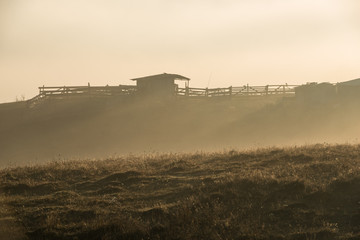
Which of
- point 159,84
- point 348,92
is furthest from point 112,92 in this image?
point 348,92

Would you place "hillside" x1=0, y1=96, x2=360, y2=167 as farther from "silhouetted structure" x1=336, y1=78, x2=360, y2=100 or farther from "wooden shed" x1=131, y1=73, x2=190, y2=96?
"wooden shed" x1=131, y1=73, x2=190, y2=96

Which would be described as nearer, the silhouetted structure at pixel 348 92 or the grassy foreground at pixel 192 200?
the grassy foreground at pixel 192 200

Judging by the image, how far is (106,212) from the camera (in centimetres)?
978

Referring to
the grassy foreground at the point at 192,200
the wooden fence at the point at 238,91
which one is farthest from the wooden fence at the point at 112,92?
the grassy foreground at the point at 192,200

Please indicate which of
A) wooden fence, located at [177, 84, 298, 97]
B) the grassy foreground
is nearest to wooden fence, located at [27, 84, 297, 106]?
wooden fence, located at [177, 84, 298, 97]

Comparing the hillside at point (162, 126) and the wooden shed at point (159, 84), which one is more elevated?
the wooden shed at point (159, 84)

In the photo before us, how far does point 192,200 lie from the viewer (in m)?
10.1

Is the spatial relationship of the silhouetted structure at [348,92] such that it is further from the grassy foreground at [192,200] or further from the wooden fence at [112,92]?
the grassy foreground at [192,200]

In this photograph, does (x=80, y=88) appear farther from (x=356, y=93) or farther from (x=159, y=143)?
(x=356, y=93)

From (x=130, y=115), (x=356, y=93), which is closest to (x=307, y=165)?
(x=130, y=115)

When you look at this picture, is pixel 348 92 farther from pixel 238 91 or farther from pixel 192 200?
pixel 192 200

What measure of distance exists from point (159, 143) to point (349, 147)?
1959 cm

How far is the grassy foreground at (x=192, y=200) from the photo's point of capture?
8656mm

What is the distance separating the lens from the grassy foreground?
866 cm
